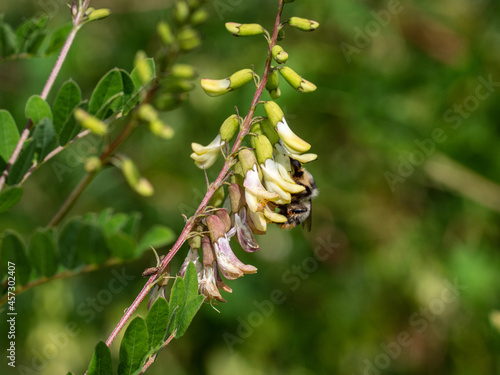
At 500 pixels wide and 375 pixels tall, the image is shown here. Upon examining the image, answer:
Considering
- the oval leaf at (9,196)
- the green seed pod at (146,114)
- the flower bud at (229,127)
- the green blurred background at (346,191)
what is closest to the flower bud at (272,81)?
the flower bud at (229,127)

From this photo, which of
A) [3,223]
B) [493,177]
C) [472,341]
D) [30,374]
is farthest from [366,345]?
[3,223]

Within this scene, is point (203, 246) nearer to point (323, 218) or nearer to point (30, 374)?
point (30, 374)

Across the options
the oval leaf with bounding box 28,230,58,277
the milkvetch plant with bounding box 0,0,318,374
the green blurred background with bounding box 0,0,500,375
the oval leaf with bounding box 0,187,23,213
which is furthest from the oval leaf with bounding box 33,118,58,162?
the green blurred background with bounding box 0,0,500,375

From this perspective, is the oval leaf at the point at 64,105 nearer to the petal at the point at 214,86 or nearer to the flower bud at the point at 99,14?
the flower bud at the point at 99,14

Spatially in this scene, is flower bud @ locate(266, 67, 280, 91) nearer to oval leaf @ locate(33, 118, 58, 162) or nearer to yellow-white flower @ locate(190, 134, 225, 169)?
yellow-white flower @ locate(190, 134, 225, 169)

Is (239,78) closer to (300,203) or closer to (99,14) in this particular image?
(99,14)

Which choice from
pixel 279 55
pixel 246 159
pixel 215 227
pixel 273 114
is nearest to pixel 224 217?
pixel 215 227
